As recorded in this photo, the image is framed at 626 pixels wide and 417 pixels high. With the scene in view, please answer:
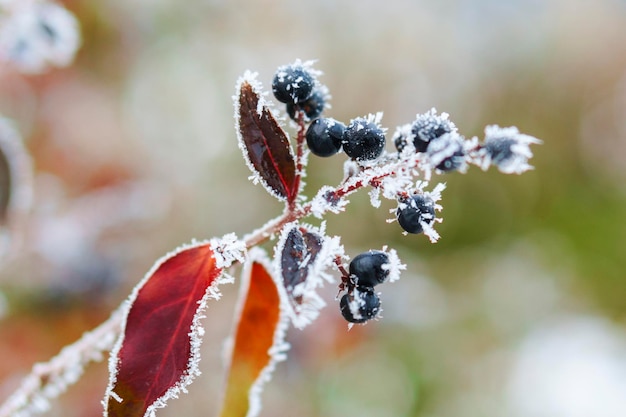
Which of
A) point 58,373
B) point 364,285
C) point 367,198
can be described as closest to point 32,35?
point 58,373

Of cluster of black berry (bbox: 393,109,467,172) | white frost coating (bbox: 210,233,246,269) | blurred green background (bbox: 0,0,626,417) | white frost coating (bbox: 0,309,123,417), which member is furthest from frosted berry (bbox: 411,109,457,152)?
blurred green background (bbox: 0,0,626,417)

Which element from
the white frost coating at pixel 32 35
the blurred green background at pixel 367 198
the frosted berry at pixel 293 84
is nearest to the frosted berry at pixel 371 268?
the frosted berry at pixel 293 84

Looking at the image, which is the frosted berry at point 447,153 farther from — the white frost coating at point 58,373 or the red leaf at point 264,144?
the white frost coating at point 58,373

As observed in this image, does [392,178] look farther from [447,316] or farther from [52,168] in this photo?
[447,316]

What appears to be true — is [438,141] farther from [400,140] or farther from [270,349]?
[270,349]

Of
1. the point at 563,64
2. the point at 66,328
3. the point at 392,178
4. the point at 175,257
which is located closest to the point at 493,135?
the point at 392,178

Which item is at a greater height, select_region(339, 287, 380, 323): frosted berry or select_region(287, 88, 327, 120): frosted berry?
select_region(287, 88, 327, 120): frosted berry

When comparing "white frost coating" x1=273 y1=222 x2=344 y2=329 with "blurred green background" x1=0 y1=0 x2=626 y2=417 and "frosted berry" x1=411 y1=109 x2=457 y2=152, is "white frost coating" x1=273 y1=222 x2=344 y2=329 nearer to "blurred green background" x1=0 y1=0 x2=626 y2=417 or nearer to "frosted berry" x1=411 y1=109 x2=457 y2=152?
"frosted berry" x1=411 y1=109 x2=457 y2=152
